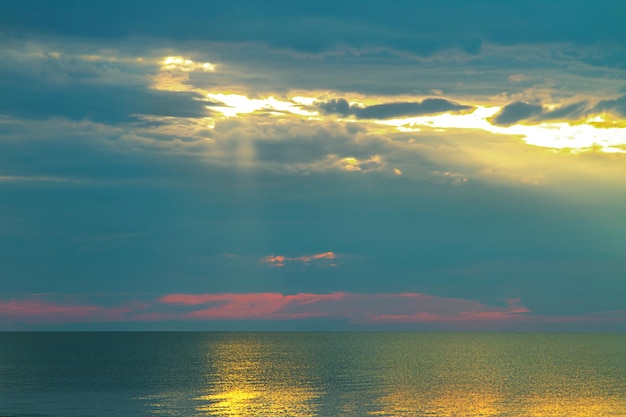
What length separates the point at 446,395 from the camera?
109m

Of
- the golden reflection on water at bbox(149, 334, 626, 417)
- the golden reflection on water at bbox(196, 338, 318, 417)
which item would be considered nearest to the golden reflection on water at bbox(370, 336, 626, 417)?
the golden reflection on water at bbox(149, 334, 626, 417)

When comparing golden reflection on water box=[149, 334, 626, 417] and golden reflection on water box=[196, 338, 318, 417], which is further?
golden reflection on water box=[149, 334, 626, 417]

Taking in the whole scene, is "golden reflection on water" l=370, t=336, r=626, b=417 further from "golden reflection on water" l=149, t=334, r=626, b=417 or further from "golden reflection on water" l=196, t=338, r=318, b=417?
"golden reflection on water" l=196, t=338, r=318, b=417

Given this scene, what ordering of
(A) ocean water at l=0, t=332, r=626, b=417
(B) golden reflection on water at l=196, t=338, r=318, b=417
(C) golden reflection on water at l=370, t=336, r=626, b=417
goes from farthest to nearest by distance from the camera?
(C) golden reflection on water at l=370, t=336, r=626, b=417
(A) ocean water at l=0, t=332, r=626, b=417
(B) golden reflection on water at l=196, t=338, r=318, b=417

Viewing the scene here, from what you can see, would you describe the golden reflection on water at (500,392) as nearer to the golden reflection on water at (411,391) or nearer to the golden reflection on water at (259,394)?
the golden reflection on water at (411,391)

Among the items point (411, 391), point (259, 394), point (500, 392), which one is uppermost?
point (259, 394)

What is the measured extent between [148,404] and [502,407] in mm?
42773

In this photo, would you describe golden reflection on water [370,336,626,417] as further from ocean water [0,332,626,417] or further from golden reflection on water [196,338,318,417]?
golden reflection on water [196,338,318,417]

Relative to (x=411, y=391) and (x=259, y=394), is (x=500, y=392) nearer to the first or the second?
(x=411, y=391)

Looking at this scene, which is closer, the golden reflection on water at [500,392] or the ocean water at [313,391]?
the ocean water at [313,391]

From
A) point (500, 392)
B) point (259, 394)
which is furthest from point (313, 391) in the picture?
point (500, 392)

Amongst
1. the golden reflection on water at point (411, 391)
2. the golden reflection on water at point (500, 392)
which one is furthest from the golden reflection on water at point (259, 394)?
the golden reflection on water at point (500, 392)

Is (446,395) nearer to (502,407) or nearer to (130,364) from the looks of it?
(502,407)

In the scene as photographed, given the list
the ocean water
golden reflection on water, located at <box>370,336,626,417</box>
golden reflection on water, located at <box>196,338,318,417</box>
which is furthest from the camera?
golden reflection on water, located at <box>370,336,626,417</box>
